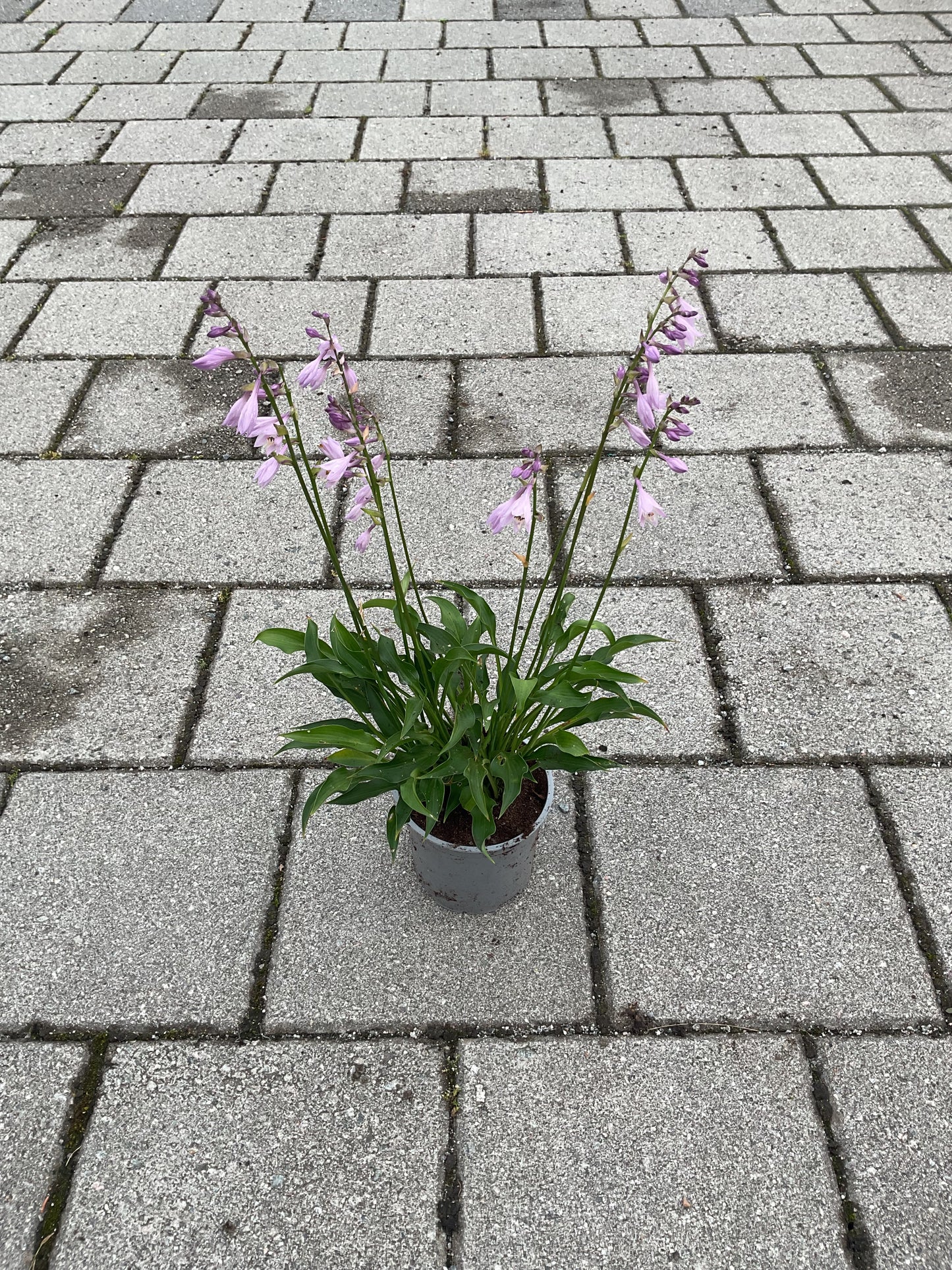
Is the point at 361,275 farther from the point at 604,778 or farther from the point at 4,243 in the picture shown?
the point at 604,778

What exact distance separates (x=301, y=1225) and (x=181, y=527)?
1886 mm

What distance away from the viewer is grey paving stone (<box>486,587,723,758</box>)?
2334mm

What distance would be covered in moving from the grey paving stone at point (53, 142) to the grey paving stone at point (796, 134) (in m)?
3.12

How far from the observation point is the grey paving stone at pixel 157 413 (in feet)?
10.4

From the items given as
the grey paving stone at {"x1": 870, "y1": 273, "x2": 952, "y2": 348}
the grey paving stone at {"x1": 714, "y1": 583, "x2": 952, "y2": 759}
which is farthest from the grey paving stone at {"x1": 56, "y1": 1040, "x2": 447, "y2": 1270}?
the grey paving stone at {"x1": 870, "y1": 273, "x2": 952, "y2": 348}

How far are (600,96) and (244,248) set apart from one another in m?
2.33

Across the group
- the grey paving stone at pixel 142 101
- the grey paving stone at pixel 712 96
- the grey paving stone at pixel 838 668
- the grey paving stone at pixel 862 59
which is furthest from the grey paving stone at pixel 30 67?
the grey paving stone at pixel 838 668

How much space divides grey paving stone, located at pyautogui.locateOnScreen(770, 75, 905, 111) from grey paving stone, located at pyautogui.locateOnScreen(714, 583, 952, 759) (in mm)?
3541

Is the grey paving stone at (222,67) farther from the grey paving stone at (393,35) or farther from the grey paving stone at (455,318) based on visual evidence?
the grey paving stone at (455,318)

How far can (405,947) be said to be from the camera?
196 cm

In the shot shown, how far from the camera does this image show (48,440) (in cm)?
319

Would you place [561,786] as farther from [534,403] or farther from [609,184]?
[609,184]

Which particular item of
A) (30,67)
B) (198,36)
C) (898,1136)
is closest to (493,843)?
(898,1136)

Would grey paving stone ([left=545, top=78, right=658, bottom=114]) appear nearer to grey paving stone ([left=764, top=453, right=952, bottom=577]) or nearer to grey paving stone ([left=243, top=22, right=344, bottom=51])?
→ grey paving stone ([left=243, top=22, right=344, bottom=51])
